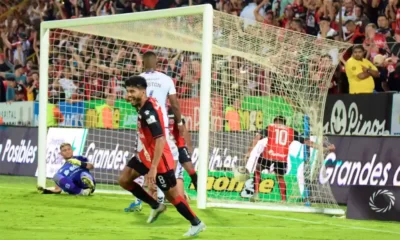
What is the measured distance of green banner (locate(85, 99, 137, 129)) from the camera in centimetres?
1953

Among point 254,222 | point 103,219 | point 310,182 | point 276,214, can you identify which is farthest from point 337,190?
point 103,219

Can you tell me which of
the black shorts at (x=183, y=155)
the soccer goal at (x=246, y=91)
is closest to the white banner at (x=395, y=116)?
the soccer goal at (x=246, y=91)

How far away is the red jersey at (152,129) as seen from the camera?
1083 cm

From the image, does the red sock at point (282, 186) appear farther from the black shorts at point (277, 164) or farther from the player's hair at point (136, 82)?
the player's hair at point (136, 82)

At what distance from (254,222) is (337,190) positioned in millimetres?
4047

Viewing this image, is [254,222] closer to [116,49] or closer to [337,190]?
[337,190]

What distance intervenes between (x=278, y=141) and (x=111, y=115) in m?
5.28

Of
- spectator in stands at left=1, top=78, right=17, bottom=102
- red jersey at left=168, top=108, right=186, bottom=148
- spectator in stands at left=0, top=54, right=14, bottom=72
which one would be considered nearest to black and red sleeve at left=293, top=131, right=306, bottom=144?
red jersey at left=168, top=108, right=186, bottom=148

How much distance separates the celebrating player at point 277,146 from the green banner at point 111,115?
4.31 m

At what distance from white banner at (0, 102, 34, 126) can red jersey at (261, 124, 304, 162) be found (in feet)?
34.0

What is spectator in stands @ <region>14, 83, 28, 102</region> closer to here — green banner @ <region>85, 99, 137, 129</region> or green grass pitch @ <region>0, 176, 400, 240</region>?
green banner @ <region>85, 99, 137, 129</region>

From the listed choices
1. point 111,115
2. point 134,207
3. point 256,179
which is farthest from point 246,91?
point 111,115

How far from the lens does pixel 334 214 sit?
14625mm

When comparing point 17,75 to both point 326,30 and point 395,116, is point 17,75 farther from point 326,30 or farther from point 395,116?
point 395,116
